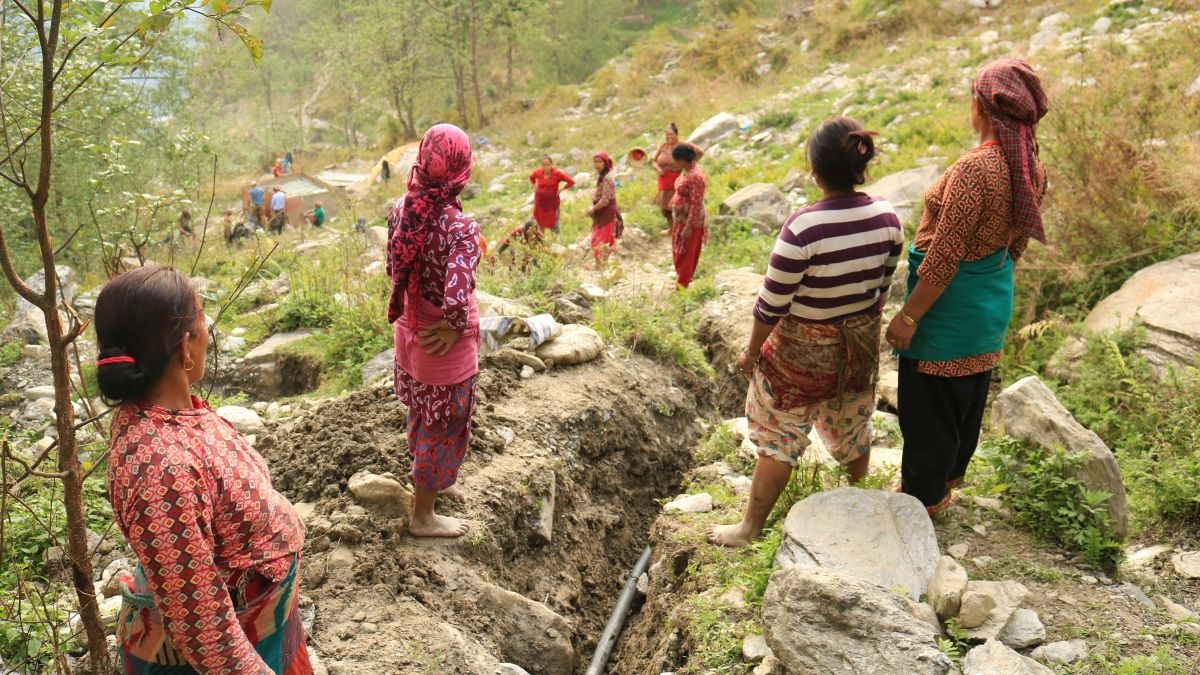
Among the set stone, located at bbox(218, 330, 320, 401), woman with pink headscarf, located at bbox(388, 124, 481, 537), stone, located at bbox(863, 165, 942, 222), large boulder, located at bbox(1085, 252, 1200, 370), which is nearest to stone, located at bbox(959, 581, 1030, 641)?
woman with pink headscarf, located at bbox(388, 124, 481, 537)

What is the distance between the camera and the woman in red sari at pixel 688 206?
702 centimetres

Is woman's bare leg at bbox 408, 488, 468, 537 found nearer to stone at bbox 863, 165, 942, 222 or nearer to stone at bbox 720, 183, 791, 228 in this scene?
stone at bbox 863, 165, 942, 222

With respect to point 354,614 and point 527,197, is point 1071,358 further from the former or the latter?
point 527,197

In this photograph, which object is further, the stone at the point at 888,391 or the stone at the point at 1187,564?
the stone at the point at 888,391

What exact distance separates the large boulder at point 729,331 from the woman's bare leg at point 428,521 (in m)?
2.94

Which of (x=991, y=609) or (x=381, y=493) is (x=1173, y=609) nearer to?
(x=991, y=609)

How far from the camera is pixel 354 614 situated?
9.65 feet

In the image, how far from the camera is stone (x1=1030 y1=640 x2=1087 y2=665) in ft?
8.22

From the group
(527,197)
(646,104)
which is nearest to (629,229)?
(527,197)

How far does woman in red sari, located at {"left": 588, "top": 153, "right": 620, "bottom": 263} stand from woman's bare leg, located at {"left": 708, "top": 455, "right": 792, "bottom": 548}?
4.92m

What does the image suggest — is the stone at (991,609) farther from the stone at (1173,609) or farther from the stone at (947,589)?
the stone at (1173,609)

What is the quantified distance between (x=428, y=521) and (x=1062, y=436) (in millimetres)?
Result: 2545

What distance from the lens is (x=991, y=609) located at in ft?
8.46

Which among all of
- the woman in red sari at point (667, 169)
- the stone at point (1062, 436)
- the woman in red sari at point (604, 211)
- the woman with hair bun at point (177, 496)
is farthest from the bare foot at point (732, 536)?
the woman in red sari at point (667, 169)
